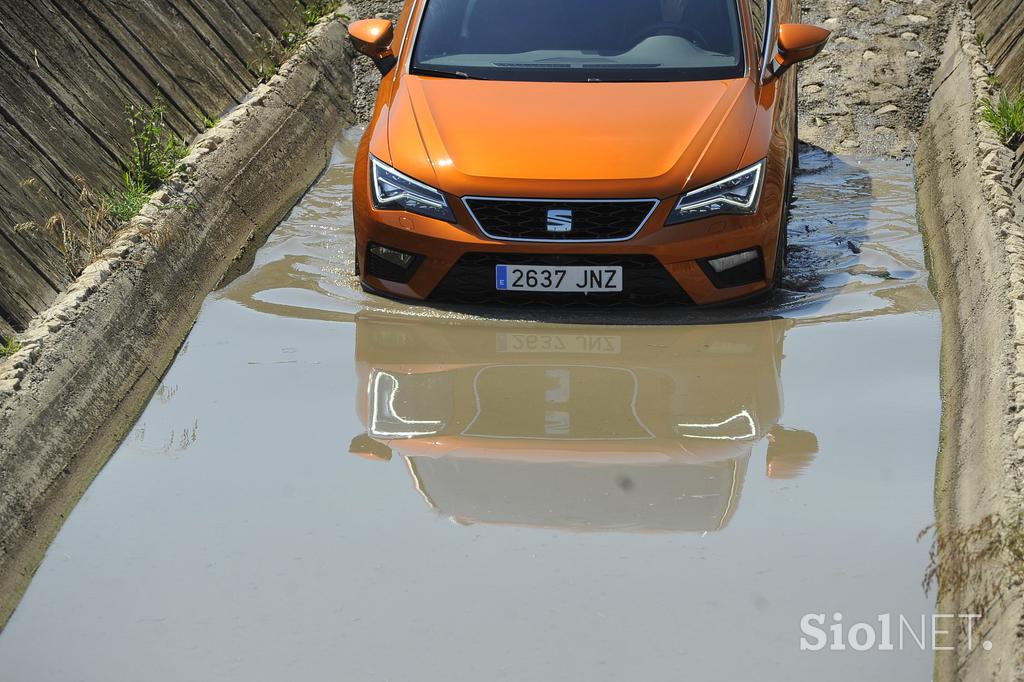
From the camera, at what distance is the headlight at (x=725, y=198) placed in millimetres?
7230

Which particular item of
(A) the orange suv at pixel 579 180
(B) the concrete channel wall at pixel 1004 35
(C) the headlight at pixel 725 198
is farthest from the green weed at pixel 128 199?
(B) the concrete channel wall at pixel 1004 35

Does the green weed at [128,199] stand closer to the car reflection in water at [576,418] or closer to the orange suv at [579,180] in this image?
the orange suv at [579,180]

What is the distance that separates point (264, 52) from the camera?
37.6ft

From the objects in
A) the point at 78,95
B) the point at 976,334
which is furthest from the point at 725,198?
the point at 78,95

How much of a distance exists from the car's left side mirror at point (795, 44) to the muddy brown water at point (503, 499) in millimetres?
1324

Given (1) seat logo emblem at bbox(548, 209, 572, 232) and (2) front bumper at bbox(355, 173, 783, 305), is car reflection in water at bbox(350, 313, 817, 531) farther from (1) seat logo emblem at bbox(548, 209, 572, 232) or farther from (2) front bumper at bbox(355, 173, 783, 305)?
(1) seat logo emblem at bbox(548, 209, 572, 232)

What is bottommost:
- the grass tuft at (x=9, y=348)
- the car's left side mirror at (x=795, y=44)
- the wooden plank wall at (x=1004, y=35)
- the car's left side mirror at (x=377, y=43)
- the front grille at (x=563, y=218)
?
the wooden plank wall at (x=1004, y=35)

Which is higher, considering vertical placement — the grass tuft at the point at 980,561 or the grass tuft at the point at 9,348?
the grass tuft at the point at 9,348

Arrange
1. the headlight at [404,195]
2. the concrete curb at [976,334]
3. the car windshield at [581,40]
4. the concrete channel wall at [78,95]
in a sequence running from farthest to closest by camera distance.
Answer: the car windshield at [581,40]
the headlight at [404,195]
the concrete channel wall at [78,95]
the concrete curb at [976,334]

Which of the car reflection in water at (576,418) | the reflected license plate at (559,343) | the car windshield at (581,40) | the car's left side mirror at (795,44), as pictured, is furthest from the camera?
the car's left side mirror at (795,44)

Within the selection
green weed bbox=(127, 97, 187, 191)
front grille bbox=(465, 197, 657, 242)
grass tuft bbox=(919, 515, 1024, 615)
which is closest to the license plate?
front grille bbox=(465, 197, 657, 242)

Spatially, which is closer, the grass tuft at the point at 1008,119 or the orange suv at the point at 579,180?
the orange suv at the point at 579,180

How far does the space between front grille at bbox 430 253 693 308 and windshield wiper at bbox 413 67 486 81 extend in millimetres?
1281

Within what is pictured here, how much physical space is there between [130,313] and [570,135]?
90.9 inches
